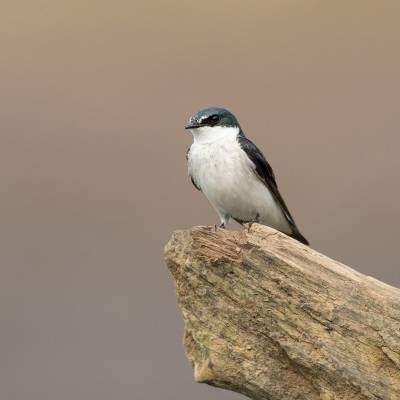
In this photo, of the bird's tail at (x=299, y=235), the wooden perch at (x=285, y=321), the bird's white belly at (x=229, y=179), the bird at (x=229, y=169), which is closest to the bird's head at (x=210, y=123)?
the bird at (x=229, y=169)

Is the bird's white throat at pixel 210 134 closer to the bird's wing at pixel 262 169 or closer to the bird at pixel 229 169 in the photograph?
the bird at pixel 229 169

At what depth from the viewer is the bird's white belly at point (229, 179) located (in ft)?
22.5

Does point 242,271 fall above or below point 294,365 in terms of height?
above

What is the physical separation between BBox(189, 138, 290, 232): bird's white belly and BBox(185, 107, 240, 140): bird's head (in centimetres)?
10

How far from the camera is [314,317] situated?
4.80 metres

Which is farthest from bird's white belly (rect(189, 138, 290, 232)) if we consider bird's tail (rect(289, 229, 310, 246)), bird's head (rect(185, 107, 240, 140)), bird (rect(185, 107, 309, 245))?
bird's tail (rect(289, 229, 310, 246))

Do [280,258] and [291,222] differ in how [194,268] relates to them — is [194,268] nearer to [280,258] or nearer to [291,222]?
[280,258]

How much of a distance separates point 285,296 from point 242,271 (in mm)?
312

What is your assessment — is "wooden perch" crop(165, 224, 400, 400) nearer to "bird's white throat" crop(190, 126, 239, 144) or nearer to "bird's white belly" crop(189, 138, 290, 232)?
"bird's white belly" crop(189, 138, 290, 232)

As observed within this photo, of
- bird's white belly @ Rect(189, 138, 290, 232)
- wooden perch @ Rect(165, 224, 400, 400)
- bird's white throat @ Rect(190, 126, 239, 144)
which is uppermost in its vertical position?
bird's white throat @ Rect(190, 126, 239, 144)

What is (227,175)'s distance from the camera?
685cm

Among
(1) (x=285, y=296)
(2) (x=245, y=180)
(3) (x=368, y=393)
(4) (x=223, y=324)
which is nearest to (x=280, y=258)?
(1) (x=285, y=296)

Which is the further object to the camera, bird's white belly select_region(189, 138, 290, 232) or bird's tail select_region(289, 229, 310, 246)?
bird's tail select_region(289, 229, 310, 246)

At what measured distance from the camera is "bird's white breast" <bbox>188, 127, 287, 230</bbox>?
686 cm
